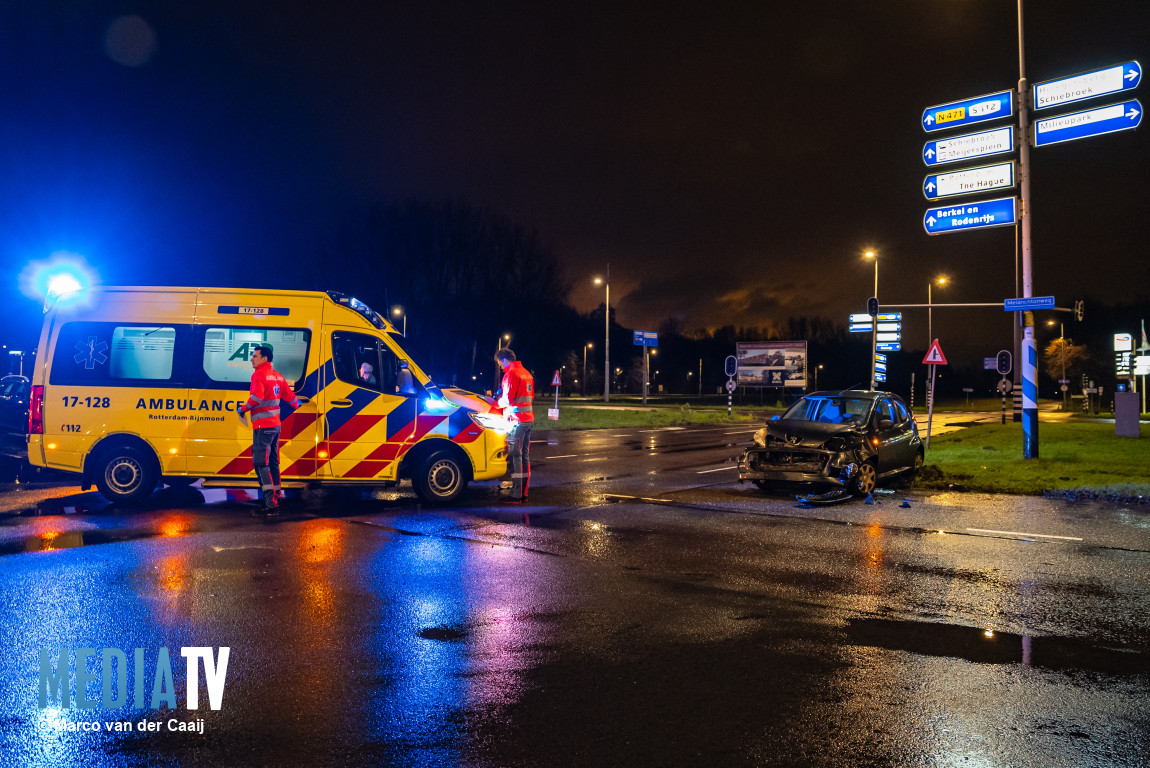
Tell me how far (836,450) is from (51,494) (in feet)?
35.8

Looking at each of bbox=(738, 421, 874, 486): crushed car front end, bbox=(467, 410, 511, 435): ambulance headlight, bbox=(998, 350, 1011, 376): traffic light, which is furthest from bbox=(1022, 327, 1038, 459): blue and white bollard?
bbox=(998, 350, 1011, 376): traffic light

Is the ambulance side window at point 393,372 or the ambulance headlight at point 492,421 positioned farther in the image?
the ambulance headlight at point 492,421

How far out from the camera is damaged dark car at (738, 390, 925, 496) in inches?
461

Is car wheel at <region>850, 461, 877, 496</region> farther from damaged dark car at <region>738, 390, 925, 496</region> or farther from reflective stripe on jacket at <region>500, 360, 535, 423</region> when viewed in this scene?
reflective stripe on jacket at <region>500, 360, 535, 423</region>

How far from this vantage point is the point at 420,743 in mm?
3627

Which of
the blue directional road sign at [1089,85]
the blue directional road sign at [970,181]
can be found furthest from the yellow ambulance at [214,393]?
the blue directional road sign at [1089,85]

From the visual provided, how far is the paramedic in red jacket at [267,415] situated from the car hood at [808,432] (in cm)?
682

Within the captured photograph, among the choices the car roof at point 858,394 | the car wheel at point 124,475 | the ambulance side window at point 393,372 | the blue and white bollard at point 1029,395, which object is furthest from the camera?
the blue and white bollard at point 1029,395

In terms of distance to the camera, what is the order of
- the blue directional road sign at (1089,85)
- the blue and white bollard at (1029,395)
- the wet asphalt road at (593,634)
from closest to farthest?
the wet asphalt road at (593,634) → the blue directional road sign at (1089,85) → the blue and white bollard at (1029,395)

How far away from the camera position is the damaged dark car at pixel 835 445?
11.7m

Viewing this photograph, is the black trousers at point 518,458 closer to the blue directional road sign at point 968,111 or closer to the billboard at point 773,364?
the blue directional road sign at point 968,111

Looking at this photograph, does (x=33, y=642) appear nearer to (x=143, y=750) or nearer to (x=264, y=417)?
(x=143, y=750)

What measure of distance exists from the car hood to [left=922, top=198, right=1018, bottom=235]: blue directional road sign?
8.00 metres

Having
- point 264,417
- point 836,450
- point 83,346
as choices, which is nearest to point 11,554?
point 264,417
